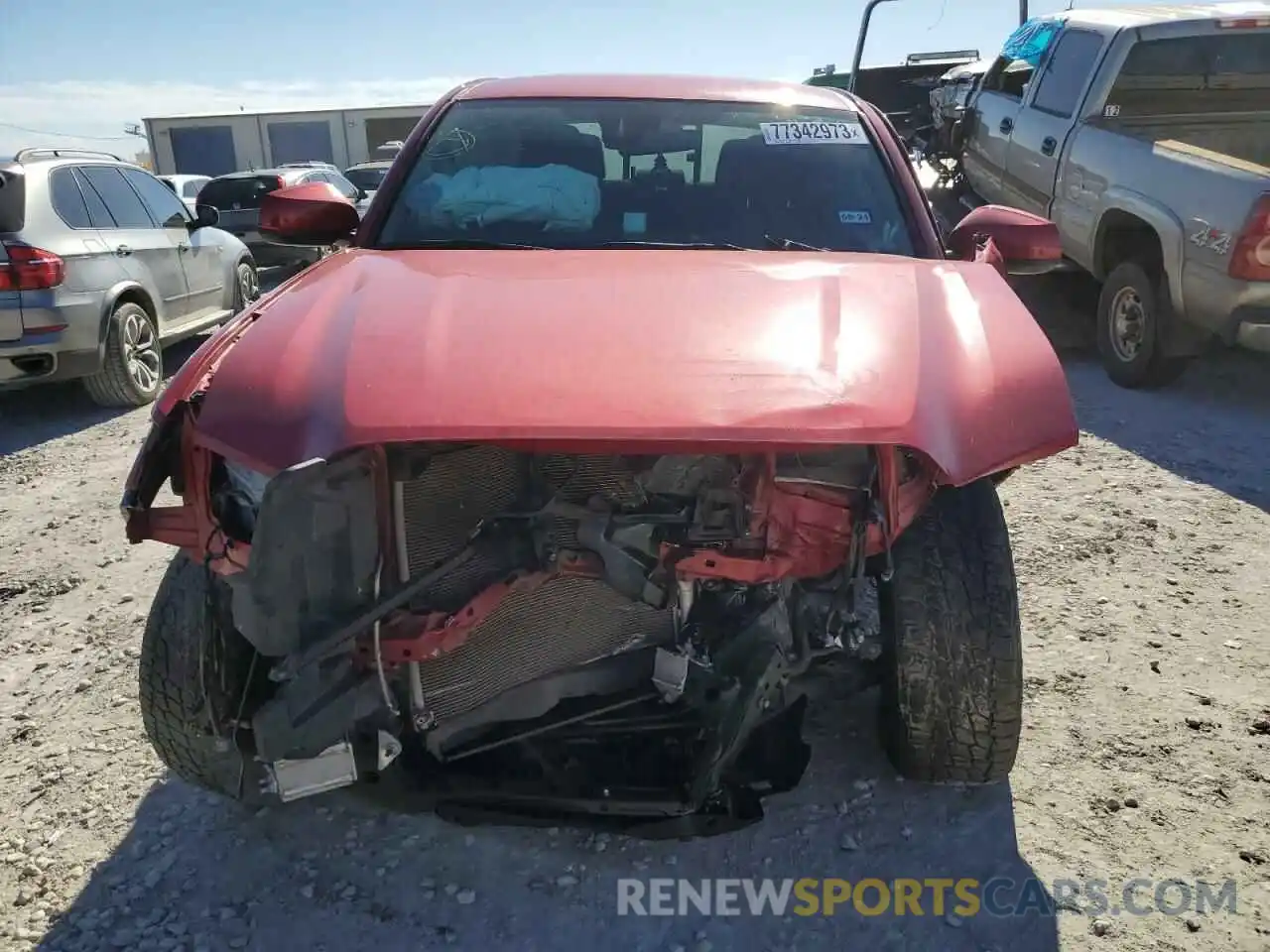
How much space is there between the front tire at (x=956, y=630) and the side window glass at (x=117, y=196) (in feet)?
20.3

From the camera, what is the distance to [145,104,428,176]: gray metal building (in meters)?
30.2

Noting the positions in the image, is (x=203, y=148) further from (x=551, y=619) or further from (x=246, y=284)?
(x=551, y=619)

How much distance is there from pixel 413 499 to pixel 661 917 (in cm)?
109

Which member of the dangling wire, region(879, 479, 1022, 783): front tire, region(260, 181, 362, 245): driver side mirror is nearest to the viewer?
the dangling wire

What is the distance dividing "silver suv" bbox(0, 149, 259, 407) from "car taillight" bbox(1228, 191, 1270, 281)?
639 centimetres

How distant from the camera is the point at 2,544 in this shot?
4.35 metres

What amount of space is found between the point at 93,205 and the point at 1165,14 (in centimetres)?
702

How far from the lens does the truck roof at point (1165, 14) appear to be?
6.24 m

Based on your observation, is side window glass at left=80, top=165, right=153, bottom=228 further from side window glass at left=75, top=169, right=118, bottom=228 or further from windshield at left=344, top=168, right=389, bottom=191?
windshield at left=344, top=168, right=389, bottom=191

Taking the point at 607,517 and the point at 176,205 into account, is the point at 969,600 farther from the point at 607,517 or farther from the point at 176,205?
the point at 176,205

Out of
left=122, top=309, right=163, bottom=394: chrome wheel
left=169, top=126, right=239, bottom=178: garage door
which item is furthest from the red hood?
left=169, top=126, right=239, bottom=178: garage door

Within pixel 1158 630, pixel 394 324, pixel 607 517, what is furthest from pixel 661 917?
pixel 1158 630

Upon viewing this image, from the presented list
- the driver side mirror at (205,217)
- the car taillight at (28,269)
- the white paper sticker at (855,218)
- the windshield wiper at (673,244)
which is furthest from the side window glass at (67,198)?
the white paper sticker at (855,218)

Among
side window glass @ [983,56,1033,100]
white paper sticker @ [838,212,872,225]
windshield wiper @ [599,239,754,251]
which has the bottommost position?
windshield wiper @ [599,239,754,251]
